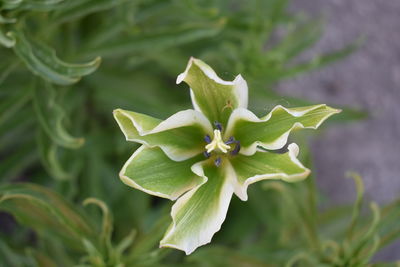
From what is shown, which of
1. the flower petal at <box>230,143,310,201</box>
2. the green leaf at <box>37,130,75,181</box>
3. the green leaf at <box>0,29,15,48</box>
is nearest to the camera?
the flower petal at <box>230,143,310,201</box>

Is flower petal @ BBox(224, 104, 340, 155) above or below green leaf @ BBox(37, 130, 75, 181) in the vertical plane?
above

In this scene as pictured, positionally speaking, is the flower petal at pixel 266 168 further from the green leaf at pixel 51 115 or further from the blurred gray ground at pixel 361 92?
the blurred gray ground at pixel 361 92

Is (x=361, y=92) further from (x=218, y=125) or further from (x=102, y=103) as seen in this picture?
(x=218, y=125)

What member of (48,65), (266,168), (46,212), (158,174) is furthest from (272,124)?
(46,212)

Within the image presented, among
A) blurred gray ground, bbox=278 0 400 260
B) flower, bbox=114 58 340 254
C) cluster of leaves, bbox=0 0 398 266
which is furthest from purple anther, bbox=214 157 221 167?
blurred gray ground, bbox=278 0 400 260

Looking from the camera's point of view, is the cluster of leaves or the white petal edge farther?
Answer: the cluster of leaves

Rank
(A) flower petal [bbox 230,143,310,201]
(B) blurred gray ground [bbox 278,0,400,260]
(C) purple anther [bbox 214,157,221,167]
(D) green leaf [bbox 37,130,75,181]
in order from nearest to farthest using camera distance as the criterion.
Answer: (A) flower petal [bbox 230,143,310,201] < (C) purple anther [bbox 214,157,221,167] < (D) green leaf [bbox 37,130,75,181] < (B) blurred gray ground [bbox 278,0,400,260]

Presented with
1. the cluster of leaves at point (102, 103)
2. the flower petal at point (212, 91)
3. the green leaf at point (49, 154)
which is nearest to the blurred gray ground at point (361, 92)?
the cluster of leaves at point (102, 103)

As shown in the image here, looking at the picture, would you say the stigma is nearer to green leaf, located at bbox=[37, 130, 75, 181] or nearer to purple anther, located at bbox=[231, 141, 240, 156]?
purple anther, located at bbox=[231, 141, 240, 156]
